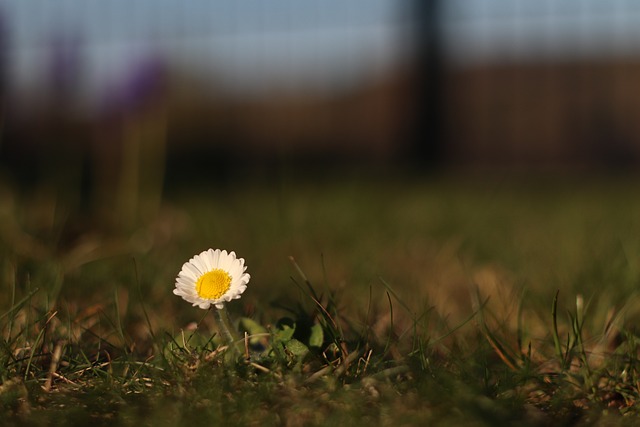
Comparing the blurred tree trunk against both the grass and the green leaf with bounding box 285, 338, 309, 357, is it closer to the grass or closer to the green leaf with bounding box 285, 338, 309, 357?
the grass

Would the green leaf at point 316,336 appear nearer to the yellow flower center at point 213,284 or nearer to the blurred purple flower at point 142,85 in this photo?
the yellow flower center at point 213,284

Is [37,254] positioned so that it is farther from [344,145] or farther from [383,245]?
[344,145]

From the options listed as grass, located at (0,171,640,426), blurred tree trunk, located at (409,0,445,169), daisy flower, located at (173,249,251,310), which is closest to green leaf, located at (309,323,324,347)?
grass, located at (0,171,640,426)

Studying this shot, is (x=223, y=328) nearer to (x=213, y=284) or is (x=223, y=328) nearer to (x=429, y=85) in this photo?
(x=213, y=284)

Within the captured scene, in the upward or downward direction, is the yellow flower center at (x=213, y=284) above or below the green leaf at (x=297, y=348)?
above

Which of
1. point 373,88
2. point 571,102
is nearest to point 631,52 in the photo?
point 571,102

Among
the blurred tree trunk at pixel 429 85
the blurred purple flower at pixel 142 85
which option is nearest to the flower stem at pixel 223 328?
the blurred purple flower at pixel 142 85

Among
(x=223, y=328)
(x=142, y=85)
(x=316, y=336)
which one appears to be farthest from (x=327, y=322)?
(x=142, y=85)
